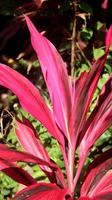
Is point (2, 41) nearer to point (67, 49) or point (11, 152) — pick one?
point (67, 49)

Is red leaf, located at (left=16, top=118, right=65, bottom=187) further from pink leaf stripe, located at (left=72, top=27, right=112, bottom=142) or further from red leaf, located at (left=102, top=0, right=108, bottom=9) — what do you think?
red leaf, located at (left=102, top=0, right=108, bottom=9)

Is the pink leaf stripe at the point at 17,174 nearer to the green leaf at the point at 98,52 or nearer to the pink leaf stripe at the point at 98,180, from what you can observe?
the pink leaf stripe at the point at 98,180

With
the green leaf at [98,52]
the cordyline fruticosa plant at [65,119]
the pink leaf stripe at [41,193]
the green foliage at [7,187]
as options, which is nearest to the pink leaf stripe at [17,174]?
the cordyline fruticosa plant at [65,119]

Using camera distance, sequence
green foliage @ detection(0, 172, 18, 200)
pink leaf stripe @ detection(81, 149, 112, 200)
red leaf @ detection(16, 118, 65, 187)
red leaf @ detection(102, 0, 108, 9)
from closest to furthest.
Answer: pink leaf stripe @ detection(81, 149, 112, 200) → red leaf @ detection(16, 118, 65, 187) → green foliage @ detection(0, 172, 18, 200) → red leaf @ detection(102, 0, 108, 9)

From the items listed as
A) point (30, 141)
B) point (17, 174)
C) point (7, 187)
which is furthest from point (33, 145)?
point (7, 187)

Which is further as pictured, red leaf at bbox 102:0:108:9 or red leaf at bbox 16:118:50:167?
red leaf at bbox 102:0:108:9

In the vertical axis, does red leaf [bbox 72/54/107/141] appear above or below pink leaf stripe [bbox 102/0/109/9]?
above

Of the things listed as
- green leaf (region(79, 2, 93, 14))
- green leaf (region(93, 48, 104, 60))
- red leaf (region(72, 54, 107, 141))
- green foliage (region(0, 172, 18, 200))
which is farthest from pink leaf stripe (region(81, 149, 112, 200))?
green leaf (region(79, 2, 93, 14))

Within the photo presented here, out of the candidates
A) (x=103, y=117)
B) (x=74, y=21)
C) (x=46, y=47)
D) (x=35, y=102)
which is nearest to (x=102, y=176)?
(x=103, y=117)
